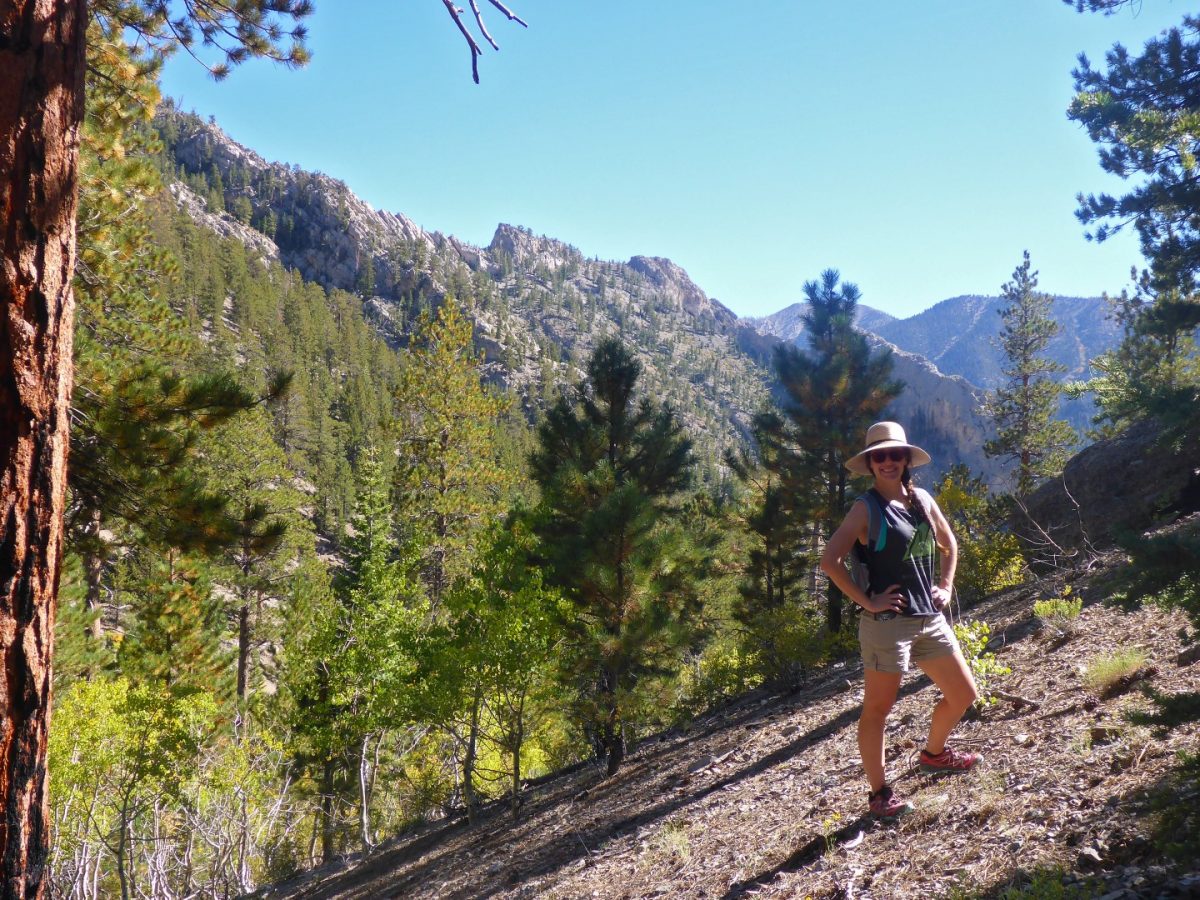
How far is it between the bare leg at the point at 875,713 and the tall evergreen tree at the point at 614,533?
6580 mm

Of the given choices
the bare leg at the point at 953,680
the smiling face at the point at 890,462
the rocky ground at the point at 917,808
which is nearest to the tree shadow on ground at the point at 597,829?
the rocky ground at the point at 917,808

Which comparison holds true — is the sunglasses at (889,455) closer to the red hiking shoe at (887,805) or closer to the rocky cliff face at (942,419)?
the red hiking shoe at (887,805)

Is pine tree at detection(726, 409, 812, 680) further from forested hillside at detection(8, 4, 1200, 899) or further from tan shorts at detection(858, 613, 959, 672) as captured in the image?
tan shorts at detection(858, 613, 959, 672)

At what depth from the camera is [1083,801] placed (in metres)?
3.13

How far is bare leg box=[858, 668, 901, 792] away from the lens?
11.1 feet

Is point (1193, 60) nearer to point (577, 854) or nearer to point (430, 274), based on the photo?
point (577, 854)

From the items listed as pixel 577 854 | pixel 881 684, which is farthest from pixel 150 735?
pixel 881 684

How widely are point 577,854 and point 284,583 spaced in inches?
787

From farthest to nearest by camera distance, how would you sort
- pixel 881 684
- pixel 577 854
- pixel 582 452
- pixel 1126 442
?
pixel 1126 442 → pixel 582 452 → pixel 577 854 → pixel 881 684

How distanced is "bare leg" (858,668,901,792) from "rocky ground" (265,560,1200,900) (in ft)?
1.23

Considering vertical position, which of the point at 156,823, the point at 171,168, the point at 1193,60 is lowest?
the point at 156,823

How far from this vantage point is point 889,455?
11.4 ft

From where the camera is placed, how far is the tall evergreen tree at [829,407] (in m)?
14.5

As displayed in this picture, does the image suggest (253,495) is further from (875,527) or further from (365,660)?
(875,527)
